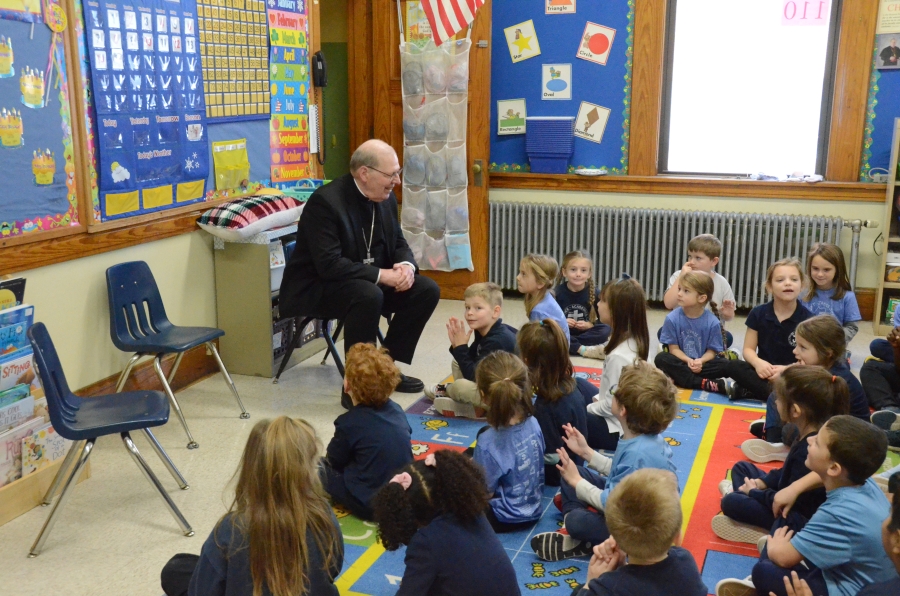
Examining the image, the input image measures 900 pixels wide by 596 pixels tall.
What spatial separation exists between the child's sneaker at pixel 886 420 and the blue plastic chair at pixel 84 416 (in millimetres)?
2813

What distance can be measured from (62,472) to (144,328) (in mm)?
1037

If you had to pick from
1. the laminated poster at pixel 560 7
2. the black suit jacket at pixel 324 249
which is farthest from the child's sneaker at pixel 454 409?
the laminated poster at pixel 560 7

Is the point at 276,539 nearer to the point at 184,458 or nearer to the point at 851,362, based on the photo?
the point at 184,458

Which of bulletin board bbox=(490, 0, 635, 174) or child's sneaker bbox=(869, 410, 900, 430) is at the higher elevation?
bulletin board bbox=(490, 0, 635, 174)

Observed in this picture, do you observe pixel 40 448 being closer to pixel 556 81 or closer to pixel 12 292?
pixel 12 292

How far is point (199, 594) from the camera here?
6.55 feet

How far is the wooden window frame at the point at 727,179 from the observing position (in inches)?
215

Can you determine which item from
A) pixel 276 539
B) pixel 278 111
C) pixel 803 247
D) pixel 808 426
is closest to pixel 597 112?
pixel 803 247

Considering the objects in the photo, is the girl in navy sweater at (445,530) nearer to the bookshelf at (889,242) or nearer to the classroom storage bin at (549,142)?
the bookshelf at (889,242)

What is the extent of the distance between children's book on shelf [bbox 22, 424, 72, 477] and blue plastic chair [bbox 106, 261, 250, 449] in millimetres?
505

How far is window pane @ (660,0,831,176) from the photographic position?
578 centimetres

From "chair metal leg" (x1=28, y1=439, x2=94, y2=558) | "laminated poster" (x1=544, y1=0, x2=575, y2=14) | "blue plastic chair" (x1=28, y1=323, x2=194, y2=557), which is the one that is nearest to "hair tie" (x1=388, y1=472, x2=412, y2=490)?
"blue plastic chair" (x1=28, y1=323, x2=194, y2=557)

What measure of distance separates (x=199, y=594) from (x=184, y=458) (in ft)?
5.55

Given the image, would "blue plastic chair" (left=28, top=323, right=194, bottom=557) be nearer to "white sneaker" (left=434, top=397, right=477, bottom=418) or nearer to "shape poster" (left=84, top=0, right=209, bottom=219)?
"shape poster" (left=84, top=0, right=209, bottom=219)
